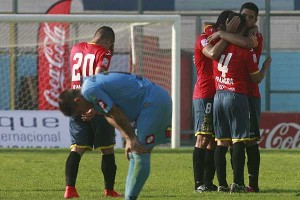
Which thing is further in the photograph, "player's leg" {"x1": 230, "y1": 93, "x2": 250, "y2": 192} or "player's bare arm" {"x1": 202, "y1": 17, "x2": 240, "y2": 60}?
"player's leg" {"x1": 230, "y1": 93, "x2": 250, "y2": 192}

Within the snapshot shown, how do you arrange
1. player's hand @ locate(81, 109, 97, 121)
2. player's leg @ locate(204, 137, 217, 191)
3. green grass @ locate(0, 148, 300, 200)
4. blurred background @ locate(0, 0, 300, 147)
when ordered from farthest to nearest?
blurred background @ locate(0, 0, 300, 147), player's leg @ locate(204, 137, 217, 191), green grass @ locate(0, 148, 300, 200), player's hand @ locate(81, 109, 97, 121)

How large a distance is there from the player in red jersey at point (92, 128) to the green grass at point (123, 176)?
292 millimetres

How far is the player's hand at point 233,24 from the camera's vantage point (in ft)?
37.7

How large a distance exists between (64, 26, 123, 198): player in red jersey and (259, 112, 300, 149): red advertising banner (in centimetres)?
1077

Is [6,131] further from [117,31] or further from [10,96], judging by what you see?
[117,31]

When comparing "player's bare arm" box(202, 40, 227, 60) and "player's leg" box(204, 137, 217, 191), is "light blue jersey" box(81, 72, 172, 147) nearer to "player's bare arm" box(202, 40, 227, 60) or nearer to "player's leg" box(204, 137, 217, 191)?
"player's bare arm" box(202, 40, 227, 60)

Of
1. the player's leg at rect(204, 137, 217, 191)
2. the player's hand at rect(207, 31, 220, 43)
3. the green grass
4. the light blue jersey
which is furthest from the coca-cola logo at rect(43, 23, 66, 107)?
the light blue jersey

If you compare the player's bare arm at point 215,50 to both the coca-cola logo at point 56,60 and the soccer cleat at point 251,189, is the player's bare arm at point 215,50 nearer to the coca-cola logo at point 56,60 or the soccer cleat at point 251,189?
the soccer cleat at point 251,189

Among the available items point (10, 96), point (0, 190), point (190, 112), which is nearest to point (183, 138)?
point (190, 112)

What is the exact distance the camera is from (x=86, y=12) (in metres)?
25.5

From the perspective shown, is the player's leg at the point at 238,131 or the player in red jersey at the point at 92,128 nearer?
the player in red jersey at the point at 92,128

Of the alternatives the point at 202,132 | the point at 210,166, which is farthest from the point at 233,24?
the point at 210,166

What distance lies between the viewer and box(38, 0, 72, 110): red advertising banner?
23.0 metres

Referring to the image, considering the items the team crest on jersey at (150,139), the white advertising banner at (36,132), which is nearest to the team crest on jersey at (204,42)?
the team crest on jersey at (150,139)
